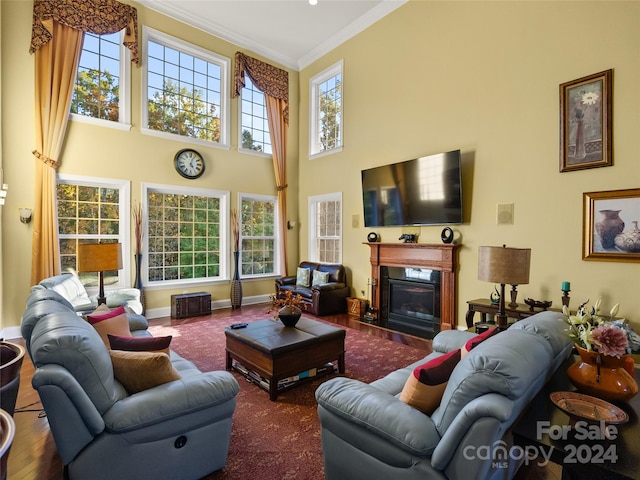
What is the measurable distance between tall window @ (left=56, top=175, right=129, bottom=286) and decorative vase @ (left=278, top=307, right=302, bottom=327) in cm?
352

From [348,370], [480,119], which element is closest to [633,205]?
[480,119]

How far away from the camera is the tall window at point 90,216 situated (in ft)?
16.4

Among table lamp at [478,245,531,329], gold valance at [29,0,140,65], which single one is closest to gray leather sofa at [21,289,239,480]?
table lamp at [478,245,531,329]

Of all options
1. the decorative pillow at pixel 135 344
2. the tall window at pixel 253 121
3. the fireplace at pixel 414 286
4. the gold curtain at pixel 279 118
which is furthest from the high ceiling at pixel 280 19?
the decorative pillow at pixel 135 344

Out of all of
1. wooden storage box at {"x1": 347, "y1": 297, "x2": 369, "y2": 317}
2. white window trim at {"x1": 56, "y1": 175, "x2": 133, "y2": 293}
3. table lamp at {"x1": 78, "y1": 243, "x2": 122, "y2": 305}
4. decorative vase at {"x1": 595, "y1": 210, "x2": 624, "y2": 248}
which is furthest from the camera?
wooden storage box at {"x1": 347, "y1": 297, "x2": 369, "y2": 317}

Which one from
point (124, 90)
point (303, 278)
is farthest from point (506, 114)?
point (124, 90)

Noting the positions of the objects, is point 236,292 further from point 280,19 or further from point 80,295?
point 280,19

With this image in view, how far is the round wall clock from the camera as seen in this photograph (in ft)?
19.6

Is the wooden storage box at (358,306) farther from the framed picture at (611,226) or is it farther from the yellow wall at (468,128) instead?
the framed picture at (611,226)

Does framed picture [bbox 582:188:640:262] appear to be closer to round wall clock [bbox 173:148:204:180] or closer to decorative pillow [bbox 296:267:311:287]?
decorative pillow [bbox 296:267:311:287]

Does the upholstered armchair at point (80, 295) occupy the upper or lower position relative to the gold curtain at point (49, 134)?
lower

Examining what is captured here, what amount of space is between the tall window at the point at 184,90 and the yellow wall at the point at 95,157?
18 centimetres

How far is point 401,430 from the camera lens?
1393mm

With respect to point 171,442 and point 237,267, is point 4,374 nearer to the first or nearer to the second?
point 171,442
